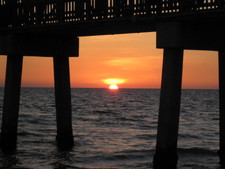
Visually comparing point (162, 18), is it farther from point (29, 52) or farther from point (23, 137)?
point (23, 137)

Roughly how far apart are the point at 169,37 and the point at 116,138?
1699 cm

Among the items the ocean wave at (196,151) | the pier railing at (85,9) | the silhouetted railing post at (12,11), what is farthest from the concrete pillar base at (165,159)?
the silhouetted railing post at (12,11)

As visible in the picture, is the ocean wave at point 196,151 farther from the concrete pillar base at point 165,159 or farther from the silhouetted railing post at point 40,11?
the silhouetted railing post at point 40,11

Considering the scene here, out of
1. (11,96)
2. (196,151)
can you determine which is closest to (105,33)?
(11,96)

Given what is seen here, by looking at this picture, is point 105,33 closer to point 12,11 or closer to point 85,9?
point 85,9

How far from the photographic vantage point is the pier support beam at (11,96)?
74.7 ft

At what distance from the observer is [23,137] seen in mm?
32062

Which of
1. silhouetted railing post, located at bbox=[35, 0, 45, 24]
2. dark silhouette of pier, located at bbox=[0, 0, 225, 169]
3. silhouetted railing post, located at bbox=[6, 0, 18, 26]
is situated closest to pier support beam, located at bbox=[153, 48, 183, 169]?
dark silhouette of pier, located at bbox=[0, 0, 225, 169]

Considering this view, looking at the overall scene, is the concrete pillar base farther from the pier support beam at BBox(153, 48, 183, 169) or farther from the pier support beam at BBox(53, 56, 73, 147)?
the pier support beam at BBox(53, 56, 73, 147)

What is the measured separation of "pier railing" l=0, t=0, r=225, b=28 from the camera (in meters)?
16.7

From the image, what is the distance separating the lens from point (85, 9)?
65.3 ft

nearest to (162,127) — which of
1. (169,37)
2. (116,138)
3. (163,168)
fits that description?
(163,168)

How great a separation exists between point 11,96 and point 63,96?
268cm

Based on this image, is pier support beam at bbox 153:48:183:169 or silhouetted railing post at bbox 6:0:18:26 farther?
silhouetted railing post at bbox 6:0:18:26
